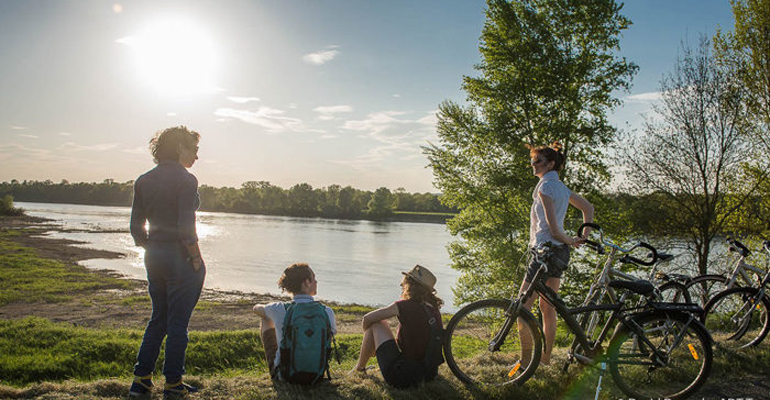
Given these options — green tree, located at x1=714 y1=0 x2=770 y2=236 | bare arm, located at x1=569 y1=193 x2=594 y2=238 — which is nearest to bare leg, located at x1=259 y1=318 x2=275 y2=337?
bare arm, located at x1=569 y1=193 x2=594 y2=238

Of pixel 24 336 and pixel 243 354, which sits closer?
pixel 24 336

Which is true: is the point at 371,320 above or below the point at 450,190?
below

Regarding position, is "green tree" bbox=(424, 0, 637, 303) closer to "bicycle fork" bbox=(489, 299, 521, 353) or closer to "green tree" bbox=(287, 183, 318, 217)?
"bicycle fork" bbox=(489, 299, 521, 353)

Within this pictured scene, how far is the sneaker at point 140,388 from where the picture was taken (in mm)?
3475

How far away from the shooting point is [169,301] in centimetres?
344

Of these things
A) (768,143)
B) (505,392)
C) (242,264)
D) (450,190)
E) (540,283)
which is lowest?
(242,264)

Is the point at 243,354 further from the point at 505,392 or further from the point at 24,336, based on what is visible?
the point at 505,392

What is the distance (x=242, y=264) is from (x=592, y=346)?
3386cm

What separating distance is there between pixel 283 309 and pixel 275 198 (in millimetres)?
141984

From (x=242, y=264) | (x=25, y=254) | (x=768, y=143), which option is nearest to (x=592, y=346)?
(x=768, y=143)

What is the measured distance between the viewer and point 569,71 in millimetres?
12508

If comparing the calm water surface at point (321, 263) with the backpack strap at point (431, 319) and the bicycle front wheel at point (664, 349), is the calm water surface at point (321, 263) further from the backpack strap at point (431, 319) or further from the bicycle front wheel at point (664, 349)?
the backpack strap at point (431, 319)

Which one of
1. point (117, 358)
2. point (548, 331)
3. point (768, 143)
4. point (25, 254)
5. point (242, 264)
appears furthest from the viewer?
point (242, 264)

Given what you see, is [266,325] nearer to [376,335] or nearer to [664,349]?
[376,335]
